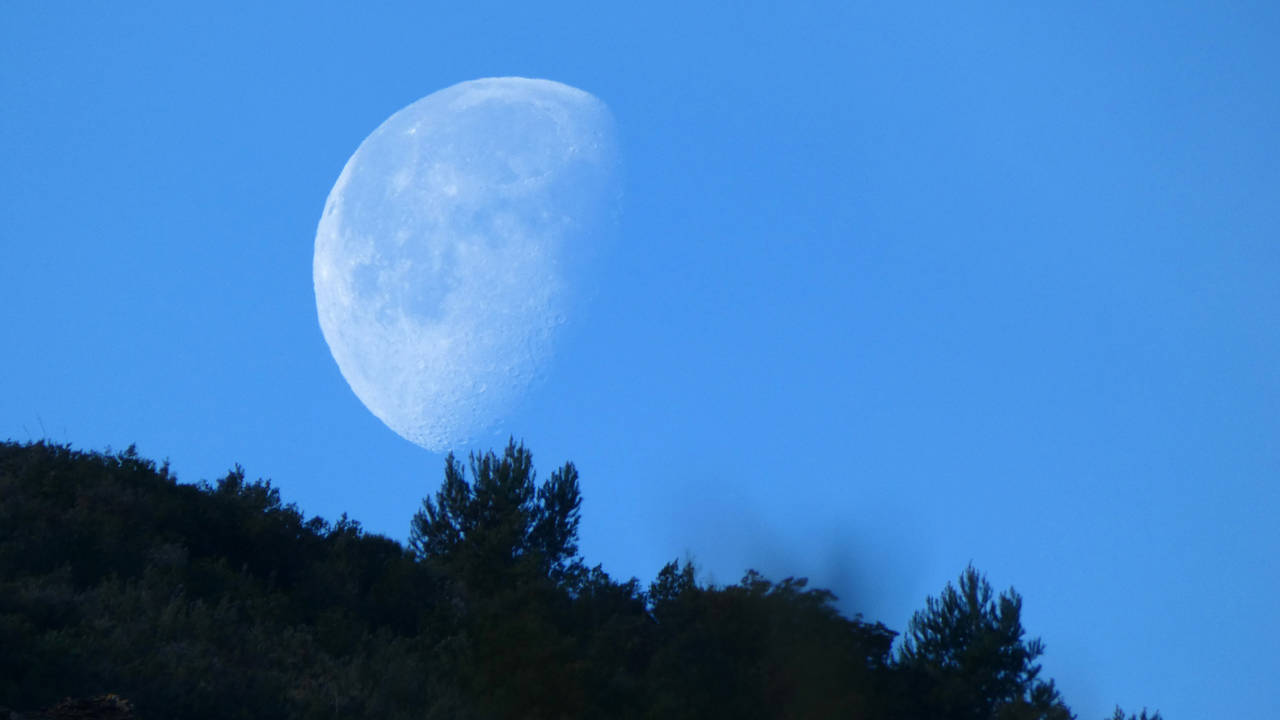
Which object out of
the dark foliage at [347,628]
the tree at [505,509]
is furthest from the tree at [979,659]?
the tree at [505,509]

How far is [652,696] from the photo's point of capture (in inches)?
620

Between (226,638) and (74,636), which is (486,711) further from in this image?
(74,636)

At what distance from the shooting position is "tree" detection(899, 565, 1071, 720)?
2178 cm

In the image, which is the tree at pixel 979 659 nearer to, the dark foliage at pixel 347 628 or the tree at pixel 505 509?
the dark foliage at pixel 347 628

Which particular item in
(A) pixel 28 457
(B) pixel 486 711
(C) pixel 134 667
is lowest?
(C) pixel 134 667

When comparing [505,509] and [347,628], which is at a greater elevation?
[505,509]

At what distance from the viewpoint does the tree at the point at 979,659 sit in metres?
21.8

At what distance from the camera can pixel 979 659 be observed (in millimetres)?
32906

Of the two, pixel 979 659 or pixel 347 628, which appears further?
pixel 979 659

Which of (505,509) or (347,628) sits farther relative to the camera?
(505,509)

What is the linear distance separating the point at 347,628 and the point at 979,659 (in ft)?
69.8

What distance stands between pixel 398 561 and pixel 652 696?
290 inches

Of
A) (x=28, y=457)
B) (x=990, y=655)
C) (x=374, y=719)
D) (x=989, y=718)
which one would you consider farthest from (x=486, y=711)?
(x=990, y=655)

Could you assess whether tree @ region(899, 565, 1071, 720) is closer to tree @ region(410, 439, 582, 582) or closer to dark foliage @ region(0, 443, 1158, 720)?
dark foliage @ region(0, 443, 1158, 720)
